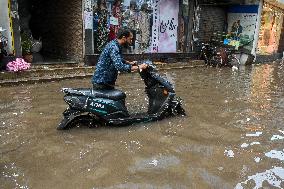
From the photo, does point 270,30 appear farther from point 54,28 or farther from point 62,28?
point 54,28

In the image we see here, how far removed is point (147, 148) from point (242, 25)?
52.0ft

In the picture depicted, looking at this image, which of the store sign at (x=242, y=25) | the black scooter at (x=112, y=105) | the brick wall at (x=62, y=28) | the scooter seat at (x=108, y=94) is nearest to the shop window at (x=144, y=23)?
the brick wall at (x=62, y=28)

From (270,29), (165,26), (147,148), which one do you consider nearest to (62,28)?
(165,26)

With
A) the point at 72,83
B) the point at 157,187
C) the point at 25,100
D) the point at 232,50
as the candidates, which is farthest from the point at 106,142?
the point at 232,50

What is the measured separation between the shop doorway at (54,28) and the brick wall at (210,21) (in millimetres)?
7300

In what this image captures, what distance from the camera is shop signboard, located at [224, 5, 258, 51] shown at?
1836 cm

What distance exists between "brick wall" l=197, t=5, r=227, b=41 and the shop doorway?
730 centimetres

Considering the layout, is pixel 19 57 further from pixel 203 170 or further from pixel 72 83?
pixel 203 170

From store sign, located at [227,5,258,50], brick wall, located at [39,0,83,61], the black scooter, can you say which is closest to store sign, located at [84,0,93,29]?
brick wall, located at [39,0,83,61]

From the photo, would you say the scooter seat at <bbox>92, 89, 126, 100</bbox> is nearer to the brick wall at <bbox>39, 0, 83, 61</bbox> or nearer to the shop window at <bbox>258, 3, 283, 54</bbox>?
the brick wall at <bbox>39, 0, 83, 61</bbox>

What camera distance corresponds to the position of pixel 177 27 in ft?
52.0

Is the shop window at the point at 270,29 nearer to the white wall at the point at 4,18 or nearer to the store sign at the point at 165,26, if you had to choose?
the store sign at the point at 165,26

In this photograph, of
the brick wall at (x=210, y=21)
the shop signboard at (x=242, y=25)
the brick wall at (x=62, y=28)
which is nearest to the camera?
the brick wall at (x=62, y=28)

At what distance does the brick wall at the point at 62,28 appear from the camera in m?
12.3
